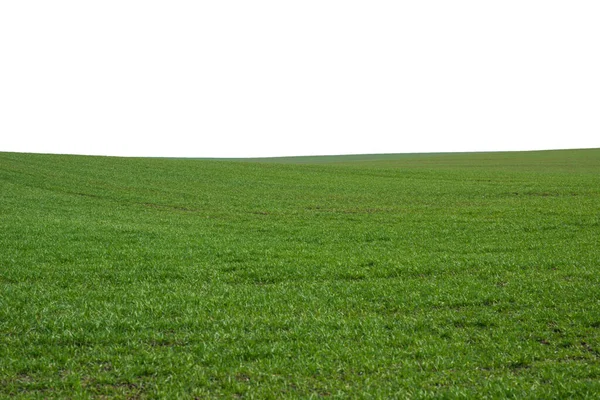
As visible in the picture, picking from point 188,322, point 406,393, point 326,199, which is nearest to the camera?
point 406,393

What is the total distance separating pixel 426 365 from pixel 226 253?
12.0 m

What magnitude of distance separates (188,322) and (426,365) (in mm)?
5524

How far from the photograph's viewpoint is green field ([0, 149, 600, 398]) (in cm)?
959

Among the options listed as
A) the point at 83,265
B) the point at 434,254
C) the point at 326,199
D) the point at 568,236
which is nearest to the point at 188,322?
the point at 83,265

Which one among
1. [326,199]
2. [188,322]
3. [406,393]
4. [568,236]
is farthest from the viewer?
[326,199]

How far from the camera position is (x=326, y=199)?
41.8m

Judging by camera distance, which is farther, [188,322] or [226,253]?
[226,253]

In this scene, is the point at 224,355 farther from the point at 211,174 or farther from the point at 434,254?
the point at 211,174

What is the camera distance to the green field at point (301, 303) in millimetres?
9594

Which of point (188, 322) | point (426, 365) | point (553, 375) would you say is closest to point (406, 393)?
point (426, 365)

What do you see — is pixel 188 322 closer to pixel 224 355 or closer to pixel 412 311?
pixel 224 355

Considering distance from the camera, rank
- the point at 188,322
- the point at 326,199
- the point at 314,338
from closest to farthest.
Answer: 1. the point at 314,338
2. the point at 188,322
3. the point at 326,199

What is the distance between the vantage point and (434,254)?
20359mm

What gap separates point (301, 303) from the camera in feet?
46.0
